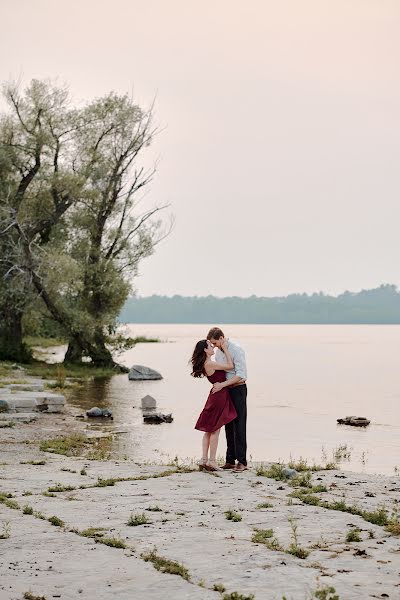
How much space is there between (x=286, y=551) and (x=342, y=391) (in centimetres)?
3751

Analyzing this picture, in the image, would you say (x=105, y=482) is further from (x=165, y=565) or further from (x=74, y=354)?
(x=74, y=354)

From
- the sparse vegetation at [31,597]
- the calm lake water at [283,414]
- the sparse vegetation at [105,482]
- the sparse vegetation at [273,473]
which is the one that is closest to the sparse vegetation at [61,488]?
the sparse vegetation at [105,482]

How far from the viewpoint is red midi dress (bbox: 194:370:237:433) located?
14.1 meters

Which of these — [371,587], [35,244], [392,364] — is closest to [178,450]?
[371,587]

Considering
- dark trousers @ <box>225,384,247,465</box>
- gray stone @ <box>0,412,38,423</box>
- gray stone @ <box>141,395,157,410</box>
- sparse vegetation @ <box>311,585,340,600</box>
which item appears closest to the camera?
sparse vegetation @ <box>311,585,340,600</box>

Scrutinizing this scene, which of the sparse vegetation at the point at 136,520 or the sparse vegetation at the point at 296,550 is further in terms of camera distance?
the sparse vegetation at the point at 136,520

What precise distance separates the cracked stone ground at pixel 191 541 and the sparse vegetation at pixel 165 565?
2.3 inches

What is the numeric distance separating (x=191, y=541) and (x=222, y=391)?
529cm

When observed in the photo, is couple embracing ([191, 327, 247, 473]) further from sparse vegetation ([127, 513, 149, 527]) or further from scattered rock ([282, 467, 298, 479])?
sparse vegetation ([127, 513, 149, 527])

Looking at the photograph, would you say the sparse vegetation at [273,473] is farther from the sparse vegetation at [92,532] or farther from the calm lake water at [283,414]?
the sparse vegetation at [92,532]

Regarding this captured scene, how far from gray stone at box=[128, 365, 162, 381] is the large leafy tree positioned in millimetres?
1531

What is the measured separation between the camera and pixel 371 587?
725cm

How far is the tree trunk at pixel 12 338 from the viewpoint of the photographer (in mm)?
44188

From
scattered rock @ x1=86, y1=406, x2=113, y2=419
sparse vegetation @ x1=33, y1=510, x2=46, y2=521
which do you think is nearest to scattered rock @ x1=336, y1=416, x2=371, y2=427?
scattered rock @ x1=86, y1=406, x2=113, y2=419
